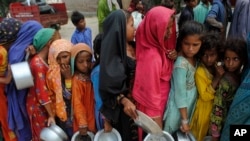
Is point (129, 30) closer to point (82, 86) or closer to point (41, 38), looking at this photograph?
point (82, 86)

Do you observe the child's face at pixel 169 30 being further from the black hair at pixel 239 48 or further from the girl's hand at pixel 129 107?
the girl's hand at pixel 129 107

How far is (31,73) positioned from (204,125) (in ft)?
4.67

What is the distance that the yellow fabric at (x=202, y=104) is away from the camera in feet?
6.71

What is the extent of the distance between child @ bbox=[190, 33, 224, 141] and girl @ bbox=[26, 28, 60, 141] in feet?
3.99

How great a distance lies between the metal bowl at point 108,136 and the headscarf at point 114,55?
415 mm

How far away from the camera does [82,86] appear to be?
2.26 metres

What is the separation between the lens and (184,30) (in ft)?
6.61

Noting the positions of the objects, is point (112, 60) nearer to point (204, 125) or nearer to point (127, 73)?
point (127, 73)

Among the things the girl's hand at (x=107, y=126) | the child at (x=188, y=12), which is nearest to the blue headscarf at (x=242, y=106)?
the girl's hand at (x=107, y=126)

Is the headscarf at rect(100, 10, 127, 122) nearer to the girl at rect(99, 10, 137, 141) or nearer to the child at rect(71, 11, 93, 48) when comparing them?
the girl at rect(99, 10, 137, 141)

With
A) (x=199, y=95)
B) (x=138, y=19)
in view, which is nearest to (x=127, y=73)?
(x=199, y=95)

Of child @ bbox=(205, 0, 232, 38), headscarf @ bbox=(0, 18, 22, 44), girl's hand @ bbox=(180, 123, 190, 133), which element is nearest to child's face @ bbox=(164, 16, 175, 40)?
girl's hand @ bbox=(180, 123, 190, 133)

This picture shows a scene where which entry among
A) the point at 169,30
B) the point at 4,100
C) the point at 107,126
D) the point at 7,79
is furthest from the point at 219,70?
the point at 4,100

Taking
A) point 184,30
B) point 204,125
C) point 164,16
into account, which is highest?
point 164,16
